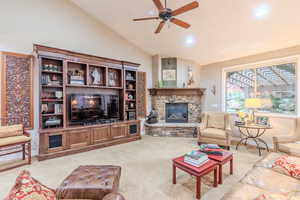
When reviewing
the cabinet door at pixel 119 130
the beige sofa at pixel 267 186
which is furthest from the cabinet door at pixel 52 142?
the beige sofa at pixel 267 186

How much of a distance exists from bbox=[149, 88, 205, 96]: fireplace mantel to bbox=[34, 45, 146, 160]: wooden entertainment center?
818 millimetres

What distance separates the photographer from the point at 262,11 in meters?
2.94

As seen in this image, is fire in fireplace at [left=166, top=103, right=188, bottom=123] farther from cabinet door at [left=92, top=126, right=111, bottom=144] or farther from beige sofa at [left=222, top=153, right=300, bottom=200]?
beige sofa at [left=222, top=153, right=300, bottom=200]

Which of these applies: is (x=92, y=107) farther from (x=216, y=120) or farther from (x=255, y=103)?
(x=255, y=103)

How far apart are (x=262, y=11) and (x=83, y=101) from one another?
453 cm

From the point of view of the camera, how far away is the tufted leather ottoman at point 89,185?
4.94 ft

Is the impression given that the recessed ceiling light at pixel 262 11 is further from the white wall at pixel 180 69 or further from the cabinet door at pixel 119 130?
the cabinet door at pixel 119 130

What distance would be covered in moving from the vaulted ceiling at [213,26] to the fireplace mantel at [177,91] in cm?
118

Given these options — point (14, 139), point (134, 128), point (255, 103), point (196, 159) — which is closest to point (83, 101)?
point (14, 139)

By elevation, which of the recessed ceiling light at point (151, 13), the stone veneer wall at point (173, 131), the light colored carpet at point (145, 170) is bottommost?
the light colored carpet at point (145, 170)

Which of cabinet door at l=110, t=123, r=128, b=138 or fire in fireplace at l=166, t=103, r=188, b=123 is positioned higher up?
fire in fireplace at l=166, t=103, r=188, b=123

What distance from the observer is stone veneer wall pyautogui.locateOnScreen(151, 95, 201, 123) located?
5543mm

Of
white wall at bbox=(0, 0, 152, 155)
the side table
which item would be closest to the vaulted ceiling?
white wall at bbox=(0, 0, 152, 155)

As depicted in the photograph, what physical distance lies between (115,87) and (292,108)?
4.81m
